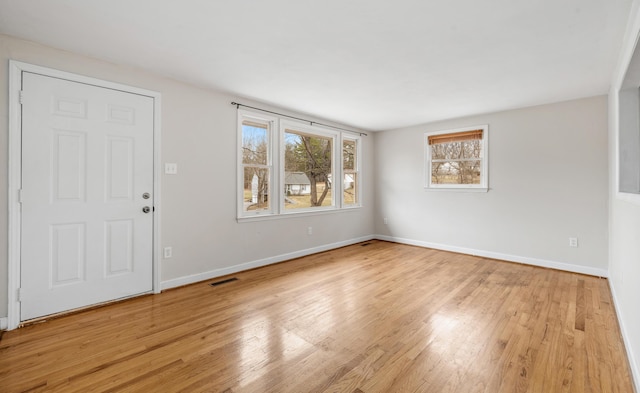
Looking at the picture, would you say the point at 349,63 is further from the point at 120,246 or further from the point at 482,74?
the point at 120,246

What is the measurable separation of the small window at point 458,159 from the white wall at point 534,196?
114 mm

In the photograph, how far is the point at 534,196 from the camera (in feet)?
13.7

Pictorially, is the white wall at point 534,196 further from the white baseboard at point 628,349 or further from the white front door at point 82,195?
the white front door at point 82,195

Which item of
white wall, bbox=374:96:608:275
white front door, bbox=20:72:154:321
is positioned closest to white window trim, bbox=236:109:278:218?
white front door, bbox=20:72:154:321

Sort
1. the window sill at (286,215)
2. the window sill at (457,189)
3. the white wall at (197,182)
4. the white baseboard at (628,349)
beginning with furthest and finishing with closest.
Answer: the window sill at (457,189) → the window sill at (286,215) → the white wall at (197,182) → the white baseboard at (628,349)

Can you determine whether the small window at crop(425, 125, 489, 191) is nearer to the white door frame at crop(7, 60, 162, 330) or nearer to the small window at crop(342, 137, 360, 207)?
the small window at crop(342, 137, 360, 207)

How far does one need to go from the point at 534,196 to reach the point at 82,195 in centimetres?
559

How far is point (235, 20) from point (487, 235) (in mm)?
4636

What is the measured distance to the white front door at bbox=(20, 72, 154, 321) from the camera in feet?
7.99

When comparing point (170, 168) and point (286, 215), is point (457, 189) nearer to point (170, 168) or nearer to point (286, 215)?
point (286, 215)

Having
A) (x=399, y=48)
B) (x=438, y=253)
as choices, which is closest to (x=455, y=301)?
(x=438, y=253)

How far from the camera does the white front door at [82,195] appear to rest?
244 cm

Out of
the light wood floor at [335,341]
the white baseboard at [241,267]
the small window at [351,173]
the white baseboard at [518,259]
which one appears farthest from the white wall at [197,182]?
the white baseboard at [518,259]

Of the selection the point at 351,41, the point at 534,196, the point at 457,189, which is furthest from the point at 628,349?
the point at 457,189
